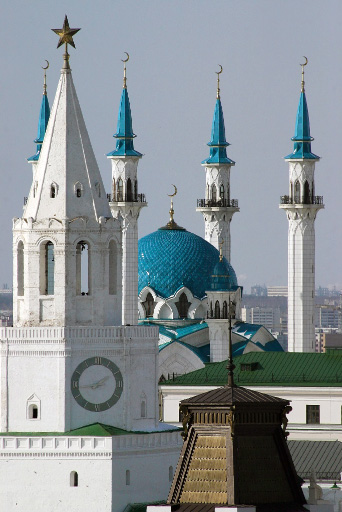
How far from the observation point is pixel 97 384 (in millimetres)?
80438

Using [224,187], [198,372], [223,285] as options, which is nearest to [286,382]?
[198,372]

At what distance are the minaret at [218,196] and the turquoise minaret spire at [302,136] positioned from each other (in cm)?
471

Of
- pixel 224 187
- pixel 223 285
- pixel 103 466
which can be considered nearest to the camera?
pixel 103 466

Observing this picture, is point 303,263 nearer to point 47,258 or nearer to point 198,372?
point 198,372

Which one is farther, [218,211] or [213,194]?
[213,194]

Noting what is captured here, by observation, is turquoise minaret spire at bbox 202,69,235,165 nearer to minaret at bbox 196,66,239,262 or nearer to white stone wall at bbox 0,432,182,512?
minaret at bbox 196,66,239,262

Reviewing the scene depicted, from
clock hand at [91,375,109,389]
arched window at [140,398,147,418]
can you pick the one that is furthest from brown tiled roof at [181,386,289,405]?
arched window at [140,398,147,418]

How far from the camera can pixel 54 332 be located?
262ft

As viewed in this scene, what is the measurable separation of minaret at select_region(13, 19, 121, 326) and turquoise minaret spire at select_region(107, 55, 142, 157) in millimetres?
41517

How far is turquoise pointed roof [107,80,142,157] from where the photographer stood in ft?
406

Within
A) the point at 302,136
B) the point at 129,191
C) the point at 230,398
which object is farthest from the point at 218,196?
the point at 230,398

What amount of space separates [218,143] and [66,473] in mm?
53715

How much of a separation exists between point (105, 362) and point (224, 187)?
168 ft

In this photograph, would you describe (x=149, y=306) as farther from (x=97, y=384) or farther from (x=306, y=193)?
(x=97, y=384)
